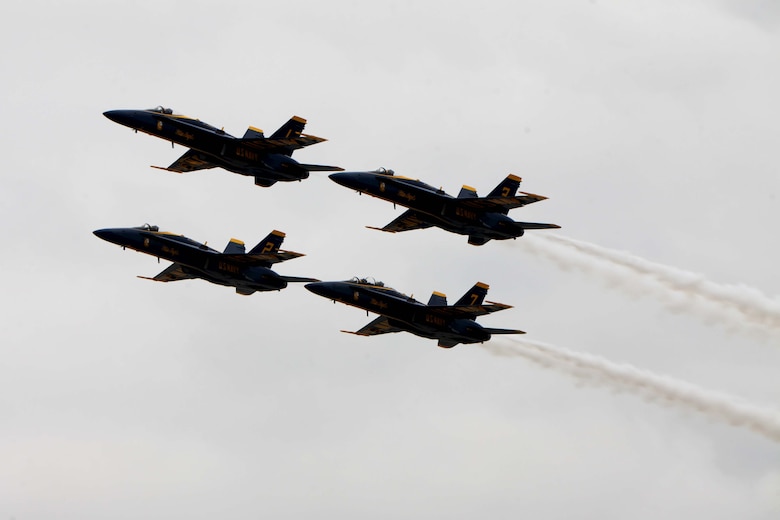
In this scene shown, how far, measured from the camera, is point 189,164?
561ft

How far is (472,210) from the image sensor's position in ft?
544

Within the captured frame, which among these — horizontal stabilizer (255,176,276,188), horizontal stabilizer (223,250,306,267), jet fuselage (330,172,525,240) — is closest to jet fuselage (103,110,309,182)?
horizontal stabilizer (255,176,276,188)

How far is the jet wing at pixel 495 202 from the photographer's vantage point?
6481 inches

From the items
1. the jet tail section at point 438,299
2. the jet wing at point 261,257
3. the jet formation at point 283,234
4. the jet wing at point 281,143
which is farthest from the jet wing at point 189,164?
the jet tail section at point 438,299

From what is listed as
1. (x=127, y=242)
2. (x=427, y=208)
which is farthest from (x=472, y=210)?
(x=127, y=242)

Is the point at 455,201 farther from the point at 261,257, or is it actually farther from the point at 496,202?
the point at 261,257

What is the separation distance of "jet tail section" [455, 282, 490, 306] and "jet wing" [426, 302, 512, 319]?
49 centimetres

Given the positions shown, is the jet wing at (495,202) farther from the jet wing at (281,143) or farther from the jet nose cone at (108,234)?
the jet nose cone at (108,234)

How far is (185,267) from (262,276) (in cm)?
562

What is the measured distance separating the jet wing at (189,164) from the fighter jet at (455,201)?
10.5 m

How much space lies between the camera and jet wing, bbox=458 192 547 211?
165 metres

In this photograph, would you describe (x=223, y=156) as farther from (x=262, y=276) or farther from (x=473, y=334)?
(x=473, y=334)

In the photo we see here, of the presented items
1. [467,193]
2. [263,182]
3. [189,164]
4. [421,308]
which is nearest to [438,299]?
[421,308]

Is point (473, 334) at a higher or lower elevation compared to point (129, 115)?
lower
